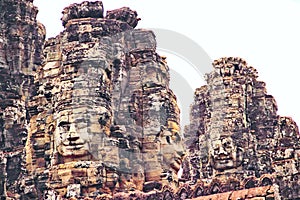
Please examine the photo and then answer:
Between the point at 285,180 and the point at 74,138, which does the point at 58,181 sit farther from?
the point at 285,180

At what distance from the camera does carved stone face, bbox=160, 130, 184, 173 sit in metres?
75.2

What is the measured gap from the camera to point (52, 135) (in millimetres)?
73688

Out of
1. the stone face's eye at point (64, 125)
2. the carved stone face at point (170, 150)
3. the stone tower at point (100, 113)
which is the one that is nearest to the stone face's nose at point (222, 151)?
the stone tower at point (100, 113)

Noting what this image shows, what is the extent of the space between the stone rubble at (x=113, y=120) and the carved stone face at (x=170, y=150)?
72 mm

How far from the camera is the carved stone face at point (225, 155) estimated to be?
3083 inches

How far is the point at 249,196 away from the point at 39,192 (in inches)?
886

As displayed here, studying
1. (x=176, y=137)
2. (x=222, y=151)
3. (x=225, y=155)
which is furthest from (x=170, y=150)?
(x=225, y=155)

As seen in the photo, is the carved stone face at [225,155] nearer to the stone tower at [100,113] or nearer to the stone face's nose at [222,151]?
the stone face's nose at [222,151]

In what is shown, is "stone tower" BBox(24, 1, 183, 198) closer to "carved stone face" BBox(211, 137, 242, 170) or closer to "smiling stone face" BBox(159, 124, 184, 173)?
"smiling stone face" BBox(159, 124, 184, 173)

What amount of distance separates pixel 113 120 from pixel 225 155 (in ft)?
A: 32.8

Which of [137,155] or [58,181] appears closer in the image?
[58,181]

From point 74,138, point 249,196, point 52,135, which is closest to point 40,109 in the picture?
point 52,135

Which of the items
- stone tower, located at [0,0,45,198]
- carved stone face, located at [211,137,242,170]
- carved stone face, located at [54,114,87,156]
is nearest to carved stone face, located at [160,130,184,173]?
carved stone face, located at [211,137,242,170]

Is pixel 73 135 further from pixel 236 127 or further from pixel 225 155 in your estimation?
pixel 236 127
